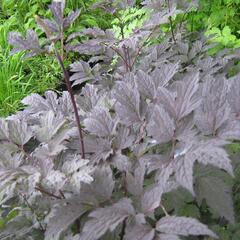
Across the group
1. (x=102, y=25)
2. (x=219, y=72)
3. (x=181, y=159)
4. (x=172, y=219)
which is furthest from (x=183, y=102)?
(x=102, y=25)

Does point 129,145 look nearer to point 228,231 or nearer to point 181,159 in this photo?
point 181,159

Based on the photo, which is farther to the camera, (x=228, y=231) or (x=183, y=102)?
(x=228, y=231)

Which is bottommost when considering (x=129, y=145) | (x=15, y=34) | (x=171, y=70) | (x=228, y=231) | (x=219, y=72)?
(x=228, y=231)

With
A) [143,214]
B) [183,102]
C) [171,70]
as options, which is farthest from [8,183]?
[171,70]

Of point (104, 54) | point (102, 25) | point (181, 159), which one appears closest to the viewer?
point (181, 159)

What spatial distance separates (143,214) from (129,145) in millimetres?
221

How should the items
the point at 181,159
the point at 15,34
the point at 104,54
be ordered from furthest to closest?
the point at 104,54 < the point at 15,34 < the point at 181,159

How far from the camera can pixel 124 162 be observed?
3.53 ft

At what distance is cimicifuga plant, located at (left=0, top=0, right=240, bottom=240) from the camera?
0.94 meters

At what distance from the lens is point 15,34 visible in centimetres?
126

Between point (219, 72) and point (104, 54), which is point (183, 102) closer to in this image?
point (219, 72)

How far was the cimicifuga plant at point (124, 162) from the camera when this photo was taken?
94 centimetres

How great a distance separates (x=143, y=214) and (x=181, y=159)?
16cm

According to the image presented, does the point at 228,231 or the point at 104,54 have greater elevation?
the point at 104,54
